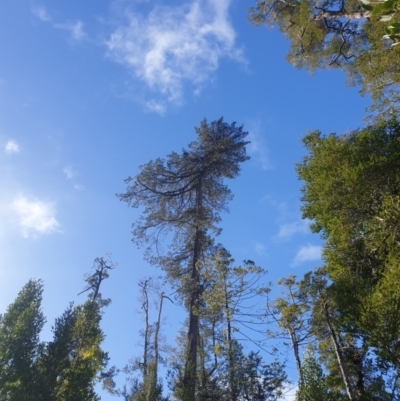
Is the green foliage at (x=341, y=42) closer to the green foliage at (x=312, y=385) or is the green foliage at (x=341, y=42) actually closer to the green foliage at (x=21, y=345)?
the green foliage at (x=312, y=385)

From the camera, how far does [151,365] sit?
37.3ft

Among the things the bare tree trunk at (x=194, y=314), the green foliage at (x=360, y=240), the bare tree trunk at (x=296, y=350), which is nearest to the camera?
the green foliage at (x=360, y=240)

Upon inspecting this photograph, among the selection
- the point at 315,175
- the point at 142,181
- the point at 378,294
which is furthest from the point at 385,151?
the point at 142,181

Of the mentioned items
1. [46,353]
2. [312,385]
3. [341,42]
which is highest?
[341,42]

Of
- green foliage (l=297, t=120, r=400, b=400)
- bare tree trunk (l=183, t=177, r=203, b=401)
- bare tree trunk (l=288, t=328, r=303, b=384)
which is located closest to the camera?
green foliage (l=297, t=120, r=400, b=400)

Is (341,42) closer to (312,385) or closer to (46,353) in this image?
(312,385)

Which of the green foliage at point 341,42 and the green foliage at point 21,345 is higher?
the green foliage at point 341,42

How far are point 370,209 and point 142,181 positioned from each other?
42.7ft

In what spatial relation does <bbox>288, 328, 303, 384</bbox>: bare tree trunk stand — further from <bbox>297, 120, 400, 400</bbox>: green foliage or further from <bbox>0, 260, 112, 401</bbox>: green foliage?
<bbox>0, 260, 112, 401</bbox>: green foliage

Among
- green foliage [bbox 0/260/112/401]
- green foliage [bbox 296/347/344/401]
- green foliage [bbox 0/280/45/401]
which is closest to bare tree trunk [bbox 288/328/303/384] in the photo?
green foliage [bbox 296/347/344/401]

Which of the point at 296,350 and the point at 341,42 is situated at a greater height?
the point at 341,42

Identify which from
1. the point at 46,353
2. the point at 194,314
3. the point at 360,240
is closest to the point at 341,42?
the point at 360,240

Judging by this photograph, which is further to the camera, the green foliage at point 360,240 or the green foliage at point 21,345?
the green foliage at point 21,345

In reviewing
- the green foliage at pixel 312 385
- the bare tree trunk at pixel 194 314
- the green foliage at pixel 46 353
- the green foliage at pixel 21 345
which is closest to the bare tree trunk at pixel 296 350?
the green foliage at pixel 312 385
